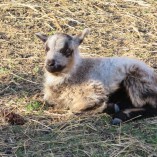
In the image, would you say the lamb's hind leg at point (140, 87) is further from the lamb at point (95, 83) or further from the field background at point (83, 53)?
the field background at point (83, 53)

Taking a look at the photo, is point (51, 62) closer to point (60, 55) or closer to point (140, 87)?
point (60, 55)

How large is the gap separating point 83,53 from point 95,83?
216cm

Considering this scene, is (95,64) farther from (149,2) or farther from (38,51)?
(149,2)

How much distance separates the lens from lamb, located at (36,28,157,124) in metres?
6.48

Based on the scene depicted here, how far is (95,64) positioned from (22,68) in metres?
1.78

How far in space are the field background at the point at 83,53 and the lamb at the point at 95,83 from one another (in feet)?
0.56

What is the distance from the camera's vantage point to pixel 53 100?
22.0 ft

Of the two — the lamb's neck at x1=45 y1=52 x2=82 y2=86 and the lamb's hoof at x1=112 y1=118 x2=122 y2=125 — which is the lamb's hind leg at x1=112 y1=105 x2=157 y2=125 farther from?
the lamb's neck at x1=45 y1=52 x2=82 y2=86

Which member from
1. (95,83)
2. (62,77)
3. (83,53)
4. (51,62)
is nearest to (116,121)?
(95,83)

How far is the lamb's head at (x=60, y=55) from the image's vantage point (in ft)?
21.3

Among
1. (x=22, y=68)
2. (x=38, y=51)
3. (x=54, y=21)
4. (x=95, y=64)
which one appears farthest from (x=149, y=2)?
(x=95, y=64)

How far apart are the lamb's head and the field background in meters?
0.57

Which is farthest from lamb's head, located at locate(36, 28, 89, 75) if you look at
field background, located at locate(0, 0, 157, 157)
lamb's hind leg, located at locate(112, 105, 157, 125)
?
lamb's hind leg, located at locate(112, 105, 157, 125)

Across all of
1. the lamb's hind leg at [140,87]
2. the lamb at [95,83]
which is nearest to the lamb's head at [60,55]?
the lamb at [95,83]
